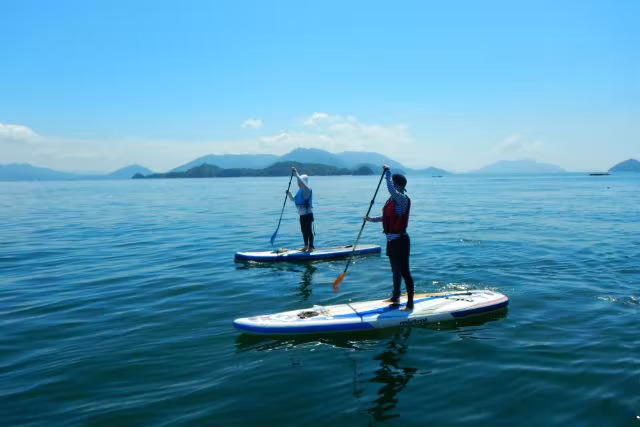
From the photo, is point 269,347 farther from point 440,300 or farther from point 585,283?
point 585,283

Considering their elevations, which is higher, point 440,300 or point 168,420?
point 440,300

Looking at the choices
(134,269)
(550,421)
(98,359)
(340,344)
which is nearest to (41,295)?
(134,269)

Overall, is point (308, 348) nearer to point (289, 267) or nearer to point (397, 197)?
point (397, 197)

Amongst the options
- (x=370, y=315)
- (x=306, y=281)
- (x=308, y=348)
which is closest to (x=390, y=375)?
(x=308, y=348)

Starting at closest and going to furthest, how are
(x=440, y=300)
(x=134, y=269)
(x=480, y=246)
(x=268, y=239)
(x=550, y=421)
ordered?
(x=550, y=421)
(x=440, y=300)
(x=134, y=269)
(x=480, y=246)
(x=268, y=239)

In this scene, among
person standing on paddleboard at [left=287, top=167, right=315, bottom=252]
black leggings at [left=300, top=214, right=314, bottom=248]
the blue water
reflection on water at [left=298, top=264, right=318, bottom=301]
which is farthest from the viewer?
black leggings at [left=300, top=214, right=314, bottom=248]

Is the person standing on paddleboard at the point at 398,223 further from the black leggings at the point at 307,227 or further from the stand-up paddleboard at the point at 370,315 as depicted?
the black leggings at the point at 307,227

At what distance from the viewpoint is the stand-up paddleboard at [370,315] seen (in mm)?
8266

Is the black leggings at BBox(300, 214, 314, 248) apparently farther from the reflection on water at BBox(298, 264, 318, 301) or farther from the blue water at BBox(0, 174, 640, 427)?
the blue water at BBox(0, 174, 640, 427)

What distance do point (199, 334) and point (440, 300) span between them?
5444 mm

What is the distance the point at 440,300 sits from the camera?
31.1ft

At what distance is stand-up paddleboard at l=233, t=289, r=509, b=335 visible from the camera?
27.1 feet

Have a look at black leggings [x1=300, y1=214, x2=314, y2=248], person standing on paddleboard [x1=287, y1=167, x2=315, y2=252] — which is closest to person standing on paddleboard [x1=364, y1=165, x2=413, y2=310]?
person standing on paddleboard [x1=287, y1=167, x2=315, y2=252]

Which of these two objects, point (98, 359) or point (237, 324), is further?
point (237, 324)
